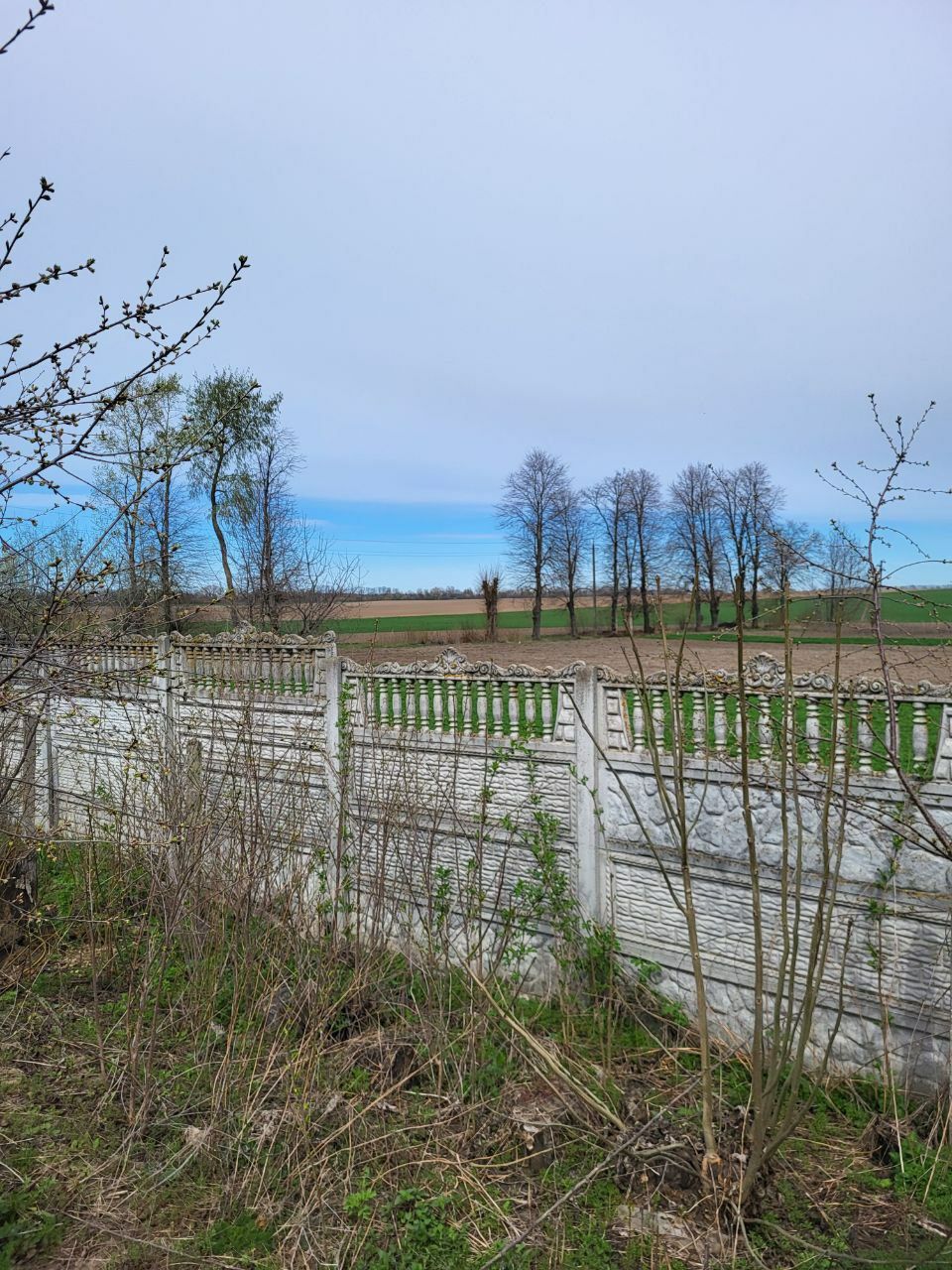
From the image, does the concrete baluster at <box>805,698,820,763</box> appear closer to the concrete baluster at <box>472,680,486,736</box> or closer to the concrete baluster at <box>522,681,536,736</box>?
the concrete baluster at <box>522,681,536,736</box>

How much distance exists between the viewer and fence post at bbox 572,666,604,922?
500 centimetres

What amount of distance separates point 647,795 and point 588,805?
14.9 inches

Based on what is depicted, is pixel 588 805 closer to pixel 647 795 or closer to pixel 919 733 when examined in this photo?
pixel 647 795

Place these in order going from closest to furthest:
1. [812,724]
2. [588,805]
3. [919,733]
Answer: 1. [919,733]
2. [812,724]
3. [588,805]

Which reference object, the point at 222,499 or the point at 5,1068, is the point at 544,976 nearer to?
the point at 5,1068

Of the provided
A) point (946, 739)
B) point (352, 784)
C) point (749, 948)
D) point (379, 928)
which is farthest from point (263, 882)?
point (946, 739)

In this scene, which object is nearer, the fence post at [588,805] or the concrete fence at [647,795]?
the concrete fence at [647,795]

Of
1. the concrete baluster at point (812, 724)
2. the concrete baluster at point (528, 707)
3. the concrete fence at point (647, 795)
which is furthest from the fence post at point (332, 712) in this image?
the concrete baluster at point (812, 724)

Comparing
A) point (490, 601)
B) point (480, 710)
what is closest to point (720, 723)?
point (480, 710)

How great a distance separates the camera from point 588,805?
504 centimetres

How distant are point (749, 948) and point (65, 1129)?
344 centimetres

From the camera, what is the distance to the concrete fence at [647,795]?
12.9 feet

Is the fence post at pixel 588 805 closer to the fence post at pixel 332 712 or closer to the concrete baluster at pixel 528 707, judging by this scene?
the concrete baluster at pixel 528 707

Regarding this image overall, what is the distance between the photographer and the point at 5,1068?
14.1 ft
